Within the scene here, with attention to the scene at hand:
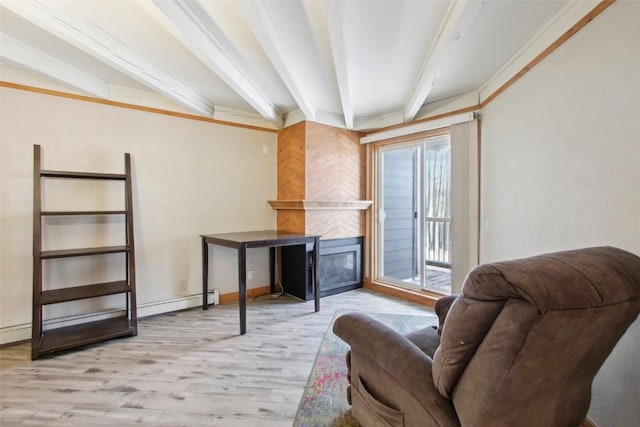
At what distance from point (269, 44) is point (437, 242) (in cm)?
293

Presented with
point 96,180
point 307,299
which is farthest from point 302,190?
point 96,180

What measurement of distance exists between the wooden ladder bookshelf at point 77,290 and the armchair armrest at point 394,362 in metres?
Result: 2.18

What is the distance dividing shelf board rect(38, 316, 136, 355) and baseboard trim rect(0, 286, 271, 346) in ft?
0.22

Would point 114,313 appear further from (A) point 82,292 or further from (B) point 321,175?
(B) point 321,175

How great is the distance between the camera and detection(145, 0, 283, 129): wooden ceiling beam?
66.4 inches

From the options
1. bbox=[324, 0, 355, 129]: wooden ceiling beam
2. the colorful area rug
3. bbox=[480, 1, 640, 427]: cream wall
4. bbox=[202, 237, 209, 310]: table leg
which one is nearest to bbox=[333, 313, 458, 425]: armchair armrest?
the colorful area rug

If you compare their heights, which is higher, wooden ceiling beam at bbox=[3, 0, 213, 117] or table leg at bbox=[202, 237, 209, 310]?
wooden ceiling beam at bbox=[3, 0, 213, 117]

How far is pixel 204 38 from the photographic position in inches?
77.5

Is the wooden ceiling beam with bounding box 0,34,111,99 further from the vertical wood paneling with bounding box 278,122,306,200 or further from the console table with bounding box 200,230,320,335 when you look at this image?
the vertical wood paneling with bounding box 278,122,306,200

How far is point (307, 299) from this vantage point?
3617 mm

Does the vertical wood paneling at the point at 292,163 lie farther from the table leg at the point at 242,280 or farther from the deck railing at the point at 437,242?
the deck railing at the point at 437,242

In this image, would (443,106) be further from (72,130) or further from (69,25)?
(72,130)

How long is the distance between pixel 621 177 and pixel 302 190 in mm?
2808

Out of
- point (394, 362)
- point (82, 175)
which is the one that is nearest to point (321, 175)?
point (82, 175)
